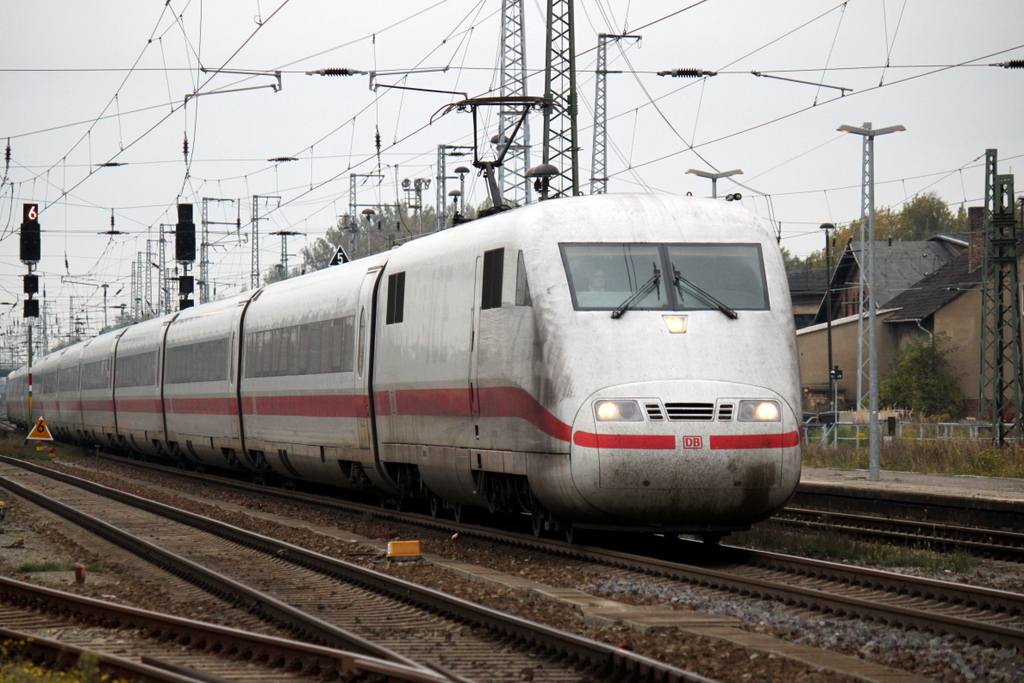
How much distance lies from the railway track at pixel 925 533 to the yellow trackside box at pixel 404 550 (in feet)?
17.1

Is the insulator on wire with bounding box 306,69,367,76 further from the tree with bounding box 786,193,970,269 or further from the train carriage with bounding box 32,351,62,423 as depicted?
the tree with bounding box 786,193,970,269

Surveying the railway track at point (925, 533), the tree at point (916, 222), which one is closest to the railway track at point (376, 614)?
the railway track at point (925, 533)

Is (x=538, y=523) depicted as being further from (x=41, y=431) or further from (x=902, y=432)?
(x=902, y=432)

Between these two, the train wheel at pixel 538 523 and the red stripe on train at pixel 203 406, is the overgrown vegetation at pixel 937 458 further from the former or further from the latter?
the red stripe on train at pixel 203 406

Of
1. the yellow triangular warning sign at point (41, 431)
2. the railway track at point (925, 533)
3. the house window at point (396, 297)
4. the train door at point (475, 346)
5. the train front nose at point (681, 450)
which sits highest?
the house window at point (396, 297)

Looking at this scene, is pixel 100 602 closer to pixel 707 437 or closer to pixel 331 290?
pixel 707 437

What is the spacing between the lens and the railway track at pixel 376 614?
297 inches

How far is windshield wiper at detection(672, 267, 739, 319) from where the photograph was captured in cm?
1198

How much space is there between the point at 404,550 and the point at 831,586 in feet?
14.1

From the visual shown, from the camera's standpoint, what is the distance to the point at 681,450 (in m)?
11.2

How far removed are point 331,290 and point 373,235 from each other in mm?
103257

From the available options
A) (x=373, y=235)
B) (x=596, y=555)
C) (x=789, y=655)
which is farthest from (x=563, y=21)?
(x=373, y=235)

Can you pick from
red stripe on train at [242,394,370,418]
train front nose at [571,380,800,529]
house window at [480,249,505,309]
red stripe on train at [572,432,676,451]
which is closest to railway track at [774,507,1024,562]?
train front nose at [571,380,800,529]

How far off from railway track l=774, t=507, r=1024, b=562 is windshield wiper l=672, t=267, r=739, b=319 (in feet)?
11.9
